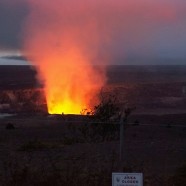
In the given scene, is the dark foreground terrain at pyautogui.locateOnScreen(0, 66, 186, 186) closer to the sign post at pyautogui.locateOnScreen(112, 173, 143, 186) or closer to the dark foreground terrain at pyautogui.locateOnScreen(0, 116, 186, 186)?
the dark foreground terrain at pyautogui.locateOnScreen(0, 116, 186, 186)

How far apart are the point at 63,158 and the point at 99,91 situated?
1635 inches

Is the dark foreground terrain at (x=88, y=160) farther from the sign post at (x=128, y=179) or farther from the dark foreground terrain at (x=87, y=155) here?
the sign post at (x=128, y=179)

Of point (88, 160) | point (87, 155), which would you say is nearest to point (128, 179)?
point (88, 160)

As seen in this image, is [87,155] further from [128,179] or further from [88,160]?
[128,179]

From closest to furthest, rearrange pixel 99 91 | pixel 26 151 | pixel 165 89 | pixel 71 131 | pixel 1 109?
1. pixel 26 151
2. pixel 71 131
3. pixel 1 109
4. pixel 99 91
5. pixel 165 89

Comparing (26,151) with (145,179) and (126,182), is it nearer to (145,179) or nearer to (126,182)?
(145,179)

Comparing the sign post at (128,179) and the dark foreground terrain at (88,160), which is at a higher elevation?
the dark foreground terrain at (88,160)

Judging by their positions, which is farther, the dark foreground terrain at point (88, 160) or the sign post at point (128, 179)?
the dark foreground terrain at point (88, 160)

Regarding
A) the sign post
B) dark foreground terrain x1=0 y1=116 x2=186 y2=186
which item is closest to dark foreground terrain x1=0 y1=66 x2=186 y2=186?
dark foreground terrain x1=0 y1=116 x2=186 y2=186

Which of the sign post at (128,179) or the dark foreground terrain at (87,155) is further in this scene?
the dark foreground terrain at (87,155)

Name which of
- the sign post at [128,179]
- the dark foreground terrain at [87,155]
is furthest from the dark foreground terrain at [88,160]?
the sign post at [128,179]

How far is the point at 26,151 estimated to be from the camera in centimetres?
1545

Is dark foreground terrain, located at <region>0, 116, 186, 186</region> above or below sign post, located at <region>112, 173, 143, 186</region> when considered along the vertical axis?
above

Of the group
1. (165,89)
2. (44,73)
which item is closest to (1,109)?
(44,73)
